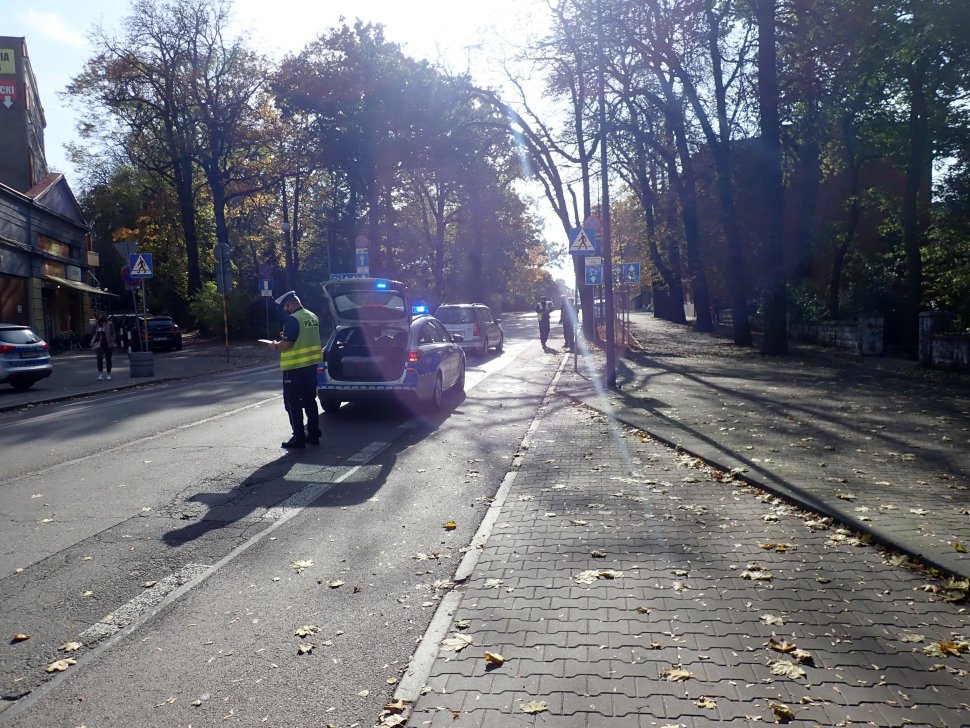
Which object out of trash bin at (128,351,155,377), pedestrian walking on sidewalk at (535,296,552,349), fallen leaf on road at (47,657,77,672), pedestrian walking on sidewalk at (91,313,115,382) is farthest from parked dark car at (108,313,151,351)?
fallen leaf on road at (47,657,77,672)

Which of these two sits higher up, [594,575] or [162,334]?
[162,334]

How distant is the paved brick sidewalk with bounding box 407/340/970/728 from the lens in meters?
3.58

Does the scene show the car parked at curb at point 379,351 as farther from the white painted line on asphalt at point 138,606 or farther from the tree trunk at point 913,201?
the tree trunk at point 913,201

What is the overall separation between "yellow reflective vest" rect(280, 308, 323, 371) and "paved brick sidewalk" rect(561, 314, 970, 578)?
455 centimetres

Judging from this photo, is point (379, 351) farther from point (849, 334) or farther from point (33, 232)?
point (33, 232)

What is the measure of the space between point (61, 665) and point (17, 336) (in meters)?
16.9

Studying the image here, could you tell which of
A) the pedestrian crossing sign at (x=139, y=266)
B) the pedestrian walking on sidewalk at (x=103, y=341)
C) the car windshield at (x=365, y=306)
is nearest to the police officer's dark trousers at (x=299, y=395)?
the car windshield at (x=365, y=306)

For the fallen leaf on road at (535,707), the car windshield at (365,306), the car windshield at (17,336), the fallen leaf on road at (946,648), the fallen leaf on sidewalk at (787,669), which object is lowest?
the fallen leaf on road at (946,648)

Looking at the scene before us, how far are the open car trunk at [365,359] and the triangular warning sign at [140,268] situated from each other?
1050cm

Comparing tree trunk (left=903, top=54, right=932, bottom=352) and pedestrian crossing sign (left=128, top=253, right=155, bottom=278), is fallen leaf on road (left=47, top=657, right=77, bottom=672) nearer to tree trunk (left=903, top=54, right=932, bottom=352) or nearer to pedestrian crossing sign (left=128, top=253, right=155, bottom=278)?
pedestrian crossing sign (left=128, top=253, right=155, bottom=278)

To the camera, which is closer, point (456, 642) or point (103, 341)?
point (456, 642)

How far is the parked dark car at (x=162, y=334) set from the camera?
113 ft

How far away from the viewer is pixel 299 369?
399 inches

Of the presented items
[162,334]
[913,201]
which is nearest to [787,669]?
[913,201]
